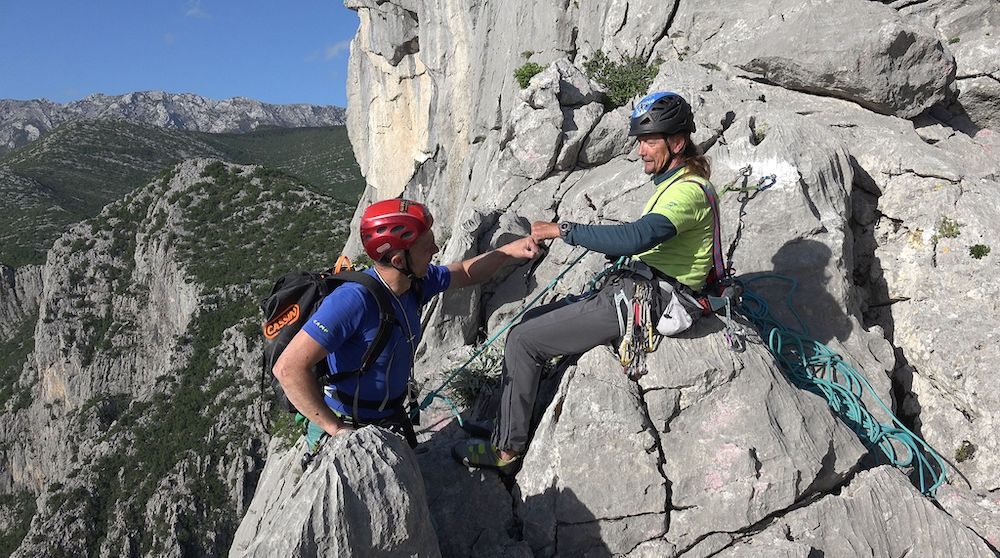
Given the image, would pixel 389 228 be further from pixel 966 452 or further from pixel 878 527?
pixel 966 452

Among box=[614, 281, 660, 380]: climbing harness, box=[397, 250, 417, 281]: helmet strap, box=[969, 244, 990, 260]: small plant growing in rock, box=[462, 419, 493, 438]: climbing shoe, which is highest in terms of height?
box=[397, 250, 417, 281]: helmet strap

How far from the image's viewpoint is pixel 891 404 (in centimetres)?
696

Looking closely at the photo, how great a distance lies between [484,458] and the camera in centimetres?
582

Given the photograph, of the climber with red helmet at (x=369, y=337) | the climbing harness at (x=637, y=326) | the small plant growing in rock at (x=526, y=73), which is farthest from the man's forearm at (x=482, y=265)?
the small plant growing in rock at (x=526, y=73)

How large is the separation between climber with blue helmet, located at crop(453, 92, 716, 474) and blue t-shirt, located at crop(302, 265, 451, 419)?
1.10 m

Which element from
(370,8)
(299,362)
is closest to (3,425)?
(370,8)

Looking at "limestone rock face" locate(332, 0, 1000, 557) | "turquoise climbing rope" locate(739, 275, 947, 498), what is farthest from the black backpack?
"turquoise climbing rope" locate(739, 275, 947, 498)

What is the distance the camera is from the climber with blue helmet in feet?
18.0

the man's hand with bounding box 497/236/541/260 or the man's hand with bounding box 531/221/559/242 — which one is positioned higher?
the man's hand with bounding box 531/221/559/242

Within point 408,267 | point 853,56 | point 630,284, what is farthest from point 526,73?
→ point 408,267

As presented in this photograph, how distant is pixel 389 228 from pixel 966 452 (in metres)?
6.94

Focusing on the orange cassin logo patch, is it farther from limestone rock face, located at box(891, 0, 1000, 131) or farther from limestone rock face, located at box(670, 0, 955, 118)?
limestone rock face, located at box(891, 0, 1000, 131)

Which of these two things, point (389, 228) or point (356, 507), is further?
point (389, 228)

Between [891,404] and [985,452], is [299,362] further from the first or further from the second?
[985,452]
